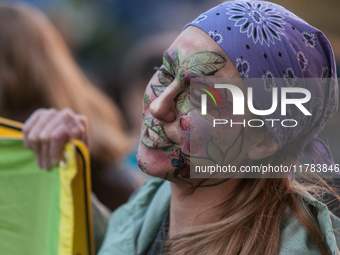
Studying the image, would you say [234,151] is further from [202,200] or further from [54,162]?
[54,162]

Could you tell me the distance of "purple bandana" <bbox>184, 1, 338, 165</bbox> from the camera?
0.88 meters

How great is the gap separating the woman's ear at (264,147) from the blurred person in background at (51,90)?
1323 mm

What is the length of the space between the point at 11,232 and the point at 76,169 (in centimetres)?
34

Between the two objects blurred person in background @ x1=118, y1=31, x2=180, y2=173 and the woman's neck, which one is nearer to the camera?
the woman's neck

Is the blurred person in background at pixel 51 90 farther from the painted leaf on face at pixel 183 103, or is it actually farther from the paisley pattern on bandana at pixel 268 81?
the paisley pattern on bandana at pixel 268 81

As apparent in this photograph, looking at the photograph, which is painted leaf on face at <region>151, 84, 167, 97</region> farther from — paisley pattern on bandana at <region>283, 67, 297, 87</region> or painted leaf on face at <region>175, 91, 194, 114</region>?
paisley pattern on bandana at <region>283, 67, 297, 87</region>

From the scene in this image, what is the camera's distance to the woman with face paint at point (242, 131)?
2.91ft

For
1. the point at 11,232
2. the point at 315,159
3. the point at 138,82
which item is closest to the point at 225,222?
the point at 315,159

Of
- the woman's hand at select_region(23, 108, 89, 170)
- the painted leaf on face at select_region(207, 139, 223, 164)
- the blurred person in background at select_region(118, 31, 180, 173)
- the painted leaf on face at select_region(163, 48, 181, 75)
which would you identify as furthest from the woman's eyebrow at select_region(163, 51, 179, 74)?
the blurred person in background at select_region(118, 31, 180, 173)

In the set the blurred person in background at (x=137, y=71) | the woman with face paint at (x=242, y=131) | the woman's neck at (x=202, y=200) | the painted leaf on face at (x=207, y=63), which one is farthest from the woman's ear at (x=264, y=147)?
the blurred person in background at (x=137, y=71)

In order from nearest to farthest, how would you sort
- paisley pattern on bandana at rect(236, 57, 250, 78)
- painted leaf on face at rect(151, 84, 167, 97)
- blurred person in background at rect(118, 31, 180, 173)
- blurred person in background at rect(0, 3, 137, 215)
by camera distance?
paisley pattern on bandana at rect(236, 57, 250, 78), painted leaf on face at rect(151, 84, 167, 97), blurred person in background at rect(0, 3, 137, 215), blurred person in background at rect(118, 31, 180, 173)

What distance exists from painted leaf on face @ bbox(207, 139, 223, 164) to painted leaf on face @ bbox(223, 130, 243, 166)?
0.06 ft

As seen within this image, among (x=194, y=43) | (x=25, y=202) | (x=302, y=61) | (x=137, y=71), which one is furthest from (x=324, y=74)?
(x=137, y=71)

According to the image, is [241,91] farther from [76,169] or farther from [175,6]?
[175,6]
